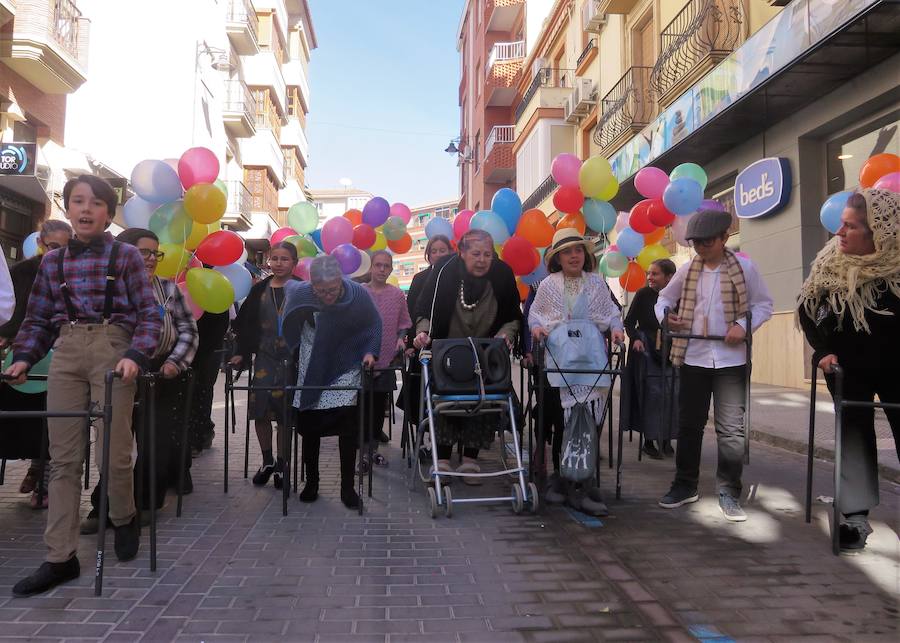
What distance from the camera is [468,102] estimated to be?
4534 cm

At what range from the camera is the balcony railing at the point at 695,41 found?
1353 cm

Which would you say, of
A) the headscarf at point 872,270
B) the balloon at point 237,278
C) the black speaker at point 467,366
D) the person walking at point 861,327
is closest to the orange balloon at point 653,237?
the black speaker at point 467,366

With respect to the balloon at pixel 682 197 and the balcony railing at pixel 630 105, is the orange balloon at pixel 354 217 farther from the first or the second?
the balcony railing at pixel 630 105

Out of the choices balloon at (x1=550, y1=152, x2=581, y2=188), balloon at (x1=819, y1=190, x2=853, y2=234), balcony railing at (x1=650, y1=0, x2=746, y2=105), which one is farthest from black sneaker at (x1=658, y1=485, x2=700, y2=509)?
balcony railing at (x1=650, y1=0, x2=746, y2=105)

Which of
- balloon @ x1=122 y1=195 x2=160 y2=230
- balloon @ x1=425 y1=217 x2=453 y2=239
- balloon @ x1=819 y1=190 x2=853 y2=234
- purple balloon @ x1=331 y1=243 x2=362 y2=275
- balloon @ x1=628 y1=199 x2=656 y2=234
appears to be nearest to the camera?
balloon @ x1=122 y1=195 x2=160 y2=230

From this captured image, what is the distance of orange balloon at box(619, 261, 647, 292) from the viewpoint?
8234mm

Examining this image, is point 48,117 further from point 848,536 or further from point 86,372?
point 848,536

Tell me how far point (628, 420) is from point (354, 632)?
15.2 feet

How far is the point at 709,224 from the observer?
4875 millimetres

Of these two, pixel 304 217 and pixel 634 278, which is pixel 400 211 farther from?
pixel 634 278

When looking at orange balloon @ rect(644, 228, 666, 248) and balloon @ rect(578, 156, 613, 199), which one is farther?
orange balloon @ rect(644, 228, 666, 248)

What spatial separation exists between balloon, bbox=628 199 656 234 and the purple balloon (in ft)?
10.3

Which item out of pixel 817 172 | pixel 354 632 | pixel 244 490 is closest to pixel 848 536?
pixel 354 632

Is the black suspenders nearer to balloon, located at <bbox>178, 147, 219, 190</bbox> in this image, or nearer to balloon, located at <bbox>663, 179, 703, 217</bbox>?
balloon, located at <bbox>178, 147, 219, 190</bbox>
